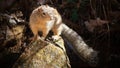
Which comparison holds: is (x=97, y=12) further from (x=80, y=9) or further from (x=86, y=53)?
(x=86, y=53)

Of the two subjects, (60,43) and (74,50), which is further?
(74,50)

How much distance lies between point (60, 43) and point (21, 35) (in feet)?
4.18

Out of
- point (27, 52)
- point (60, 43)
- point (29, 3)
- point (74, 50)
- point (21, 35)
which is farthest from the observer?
point (29, 3)

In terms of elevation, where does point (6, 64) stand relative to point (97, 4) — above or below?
below

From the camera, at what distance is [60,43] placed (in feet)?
14.3

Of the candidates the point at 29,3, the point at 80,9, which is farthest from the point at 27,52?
the point at 29,3

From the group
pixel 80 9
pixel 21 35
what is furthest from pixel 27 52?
pixel 80 9

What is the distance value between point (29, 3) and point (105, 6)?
1.60 meters

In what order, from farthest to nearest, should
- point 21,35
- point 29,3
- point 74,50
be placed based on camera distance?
Answer: point 29,3
point 21,35
point 74,50

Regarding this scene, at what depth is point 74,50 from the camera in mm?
4820

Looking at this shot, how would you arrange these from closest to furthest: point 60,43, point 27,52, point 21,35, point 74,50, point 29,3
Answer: point 27,52, point 60,43, point 74,50, point 21,35, point 29,3

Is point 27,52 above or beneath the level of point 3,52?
above

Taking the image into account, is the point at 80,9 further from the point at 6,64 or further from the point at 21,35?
the point at 6,64

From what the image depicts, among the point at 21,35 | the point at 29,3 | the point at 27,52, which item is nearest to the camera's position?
the point at 27,52
